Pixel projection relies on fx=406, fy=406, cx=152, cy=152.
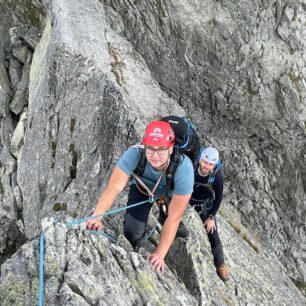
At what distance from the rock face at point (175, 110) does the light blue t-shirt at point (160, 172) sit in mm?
1897

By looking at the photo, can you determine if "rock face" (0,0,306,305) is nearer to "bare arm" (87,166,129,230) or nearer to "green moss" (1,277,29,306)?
"bare arm" (87,166,129,230)

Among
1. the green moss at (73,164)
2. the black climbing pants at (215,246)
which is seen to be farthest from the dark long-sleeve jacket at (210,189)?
the green moss at (73,164)

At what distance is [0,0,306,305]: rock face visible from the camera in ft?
51.1

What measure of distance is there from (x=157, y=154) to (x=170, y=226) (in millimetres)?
1783

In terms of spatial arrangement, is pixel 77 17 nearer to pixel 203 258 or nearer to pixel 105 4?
pixel 105 4

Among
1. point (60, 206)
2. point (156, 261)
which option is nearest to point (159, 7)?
point (60, 206)

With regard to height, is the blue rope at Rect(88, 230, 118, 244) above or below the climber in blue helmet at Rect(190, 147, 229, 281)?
below

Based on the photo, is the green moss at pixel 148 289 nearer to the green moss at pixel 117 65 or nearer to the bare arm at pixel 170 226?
the bare arm at pixel 170 226

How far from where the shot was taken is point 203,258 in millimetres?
11836

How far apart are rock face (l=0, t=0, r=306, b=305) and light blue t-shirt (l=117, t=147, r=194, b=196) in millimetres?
1897

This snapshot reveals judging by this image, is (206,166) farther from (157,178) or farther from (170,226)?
(170,226)

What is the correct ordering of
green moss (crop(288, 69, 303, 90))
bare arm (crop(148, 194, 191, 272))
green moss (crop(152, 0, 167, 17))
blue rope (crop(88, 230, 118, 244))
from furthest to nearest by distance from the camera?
green moss (crop(152, 0, 167, 17)) < green moss (crop(288, 69, 303, 90)) < blue rope (crop(88, 230, 118, 244)) < bare arm (crop(148, 194, 191, 272))

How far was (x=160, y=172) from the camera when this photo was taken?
29.5 feet

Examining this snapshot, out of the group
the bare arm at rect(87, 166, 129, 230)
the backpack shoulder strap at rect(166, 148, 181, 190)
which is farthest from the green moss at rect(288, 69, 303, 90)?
the bare arm at rect(87, 166, 129, 230)
